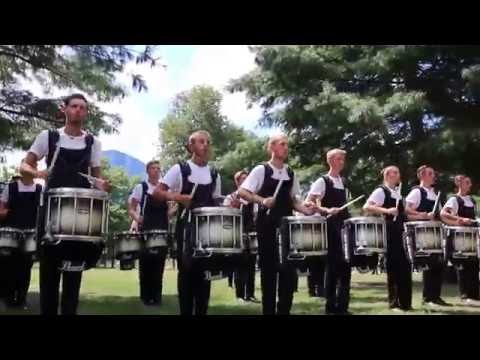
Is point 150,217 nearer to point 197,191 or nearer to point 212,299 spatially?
point 212,299

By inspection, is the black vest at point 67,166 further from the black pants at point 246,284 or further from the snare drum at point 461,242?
the snare drum at point 461,242

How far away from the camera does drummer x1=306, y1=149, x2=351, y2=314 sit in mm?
4547

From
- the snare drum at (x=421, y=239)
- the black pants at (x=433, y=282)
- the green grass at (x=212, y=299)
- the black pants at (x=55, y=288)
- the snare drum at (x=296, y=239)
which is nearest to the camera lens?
the black pants at (x=55, y=288)

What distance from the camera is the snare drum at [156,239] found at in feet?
16.4

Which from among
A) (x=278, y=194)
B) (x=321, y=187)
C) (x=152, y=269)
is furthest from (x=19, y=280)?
(x=321, y=187)

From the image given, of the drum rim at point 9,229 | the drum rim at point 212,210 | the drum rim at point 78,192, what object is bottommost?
the drum rim at point 9,229

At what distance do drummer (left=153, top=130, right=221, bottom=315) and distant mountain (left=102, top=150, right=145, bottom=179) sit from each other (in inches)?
26.1

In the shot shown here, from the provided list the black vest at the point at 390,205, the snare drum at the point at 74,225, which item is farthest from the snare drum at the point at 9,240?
the black vest at the point at 390,205

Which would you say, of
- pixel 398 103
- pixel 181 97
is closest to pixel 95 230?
pixel 181 97

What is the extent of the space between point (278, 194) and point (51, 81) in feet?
8.09

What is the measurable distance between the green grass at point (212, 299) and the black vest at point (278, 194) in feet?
2.41

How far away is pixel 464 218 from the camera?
5.12 meters
